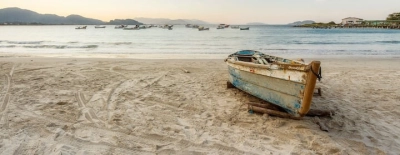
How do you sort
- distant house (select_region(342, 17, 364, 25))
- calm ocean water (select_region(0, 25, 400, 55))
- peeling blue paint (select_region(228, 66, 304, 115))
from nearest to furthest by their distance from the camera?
peeling blue paint (select_region(228, 66, 304, 115)) → calm ocean water (select_region(0, 25, 400, 55)) → distant house (select_region(342, 17, 364, 25))

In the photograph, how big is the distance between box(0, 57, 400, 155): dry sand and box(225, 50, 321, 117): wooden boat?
0.43 m

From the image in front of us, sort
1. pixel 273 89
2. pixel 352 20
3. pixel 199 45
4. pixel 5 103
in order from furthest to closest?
pixel 352 20 < pixel 199 45 < pixel 5 103 < pixel 273 89

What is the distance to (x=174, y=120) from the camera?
5445 mm

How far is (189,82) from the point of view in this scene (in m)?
8.73

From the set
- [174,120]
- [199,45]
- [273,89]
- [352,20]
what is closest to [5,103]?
[174,120]

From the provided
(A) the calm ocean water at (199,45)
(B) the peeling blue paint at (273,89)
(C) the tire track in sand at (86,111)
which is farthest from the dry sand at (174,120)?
(A) the calm ocean water at (199,45)

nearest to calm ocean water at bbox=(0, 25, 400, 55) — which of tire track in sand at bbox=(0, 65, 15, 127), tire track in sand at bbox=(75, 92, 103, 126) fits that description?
tire track in sand at bbox=(0, 65, 15, 127)

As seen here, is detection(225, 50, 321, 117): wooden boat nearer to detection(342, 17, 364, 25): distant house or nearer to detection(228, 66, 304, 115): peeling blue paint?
detection(228, 66, 304, 115): peeling blue paint

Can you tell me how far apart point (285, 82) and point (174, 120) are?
7.50ft

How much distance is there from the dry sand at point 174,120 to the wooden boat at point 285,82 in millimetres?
430

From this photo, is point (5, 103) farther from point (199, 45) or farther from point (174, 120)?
point (199, 45)

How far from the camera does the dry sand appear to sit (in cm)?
431

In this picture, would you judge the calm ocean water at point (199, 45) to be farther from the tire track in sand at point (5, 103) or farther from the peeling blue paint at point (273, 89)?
the peeling blue paint at point (273, 89)

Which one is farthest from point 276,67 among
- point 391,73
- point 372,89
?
point 391,73
